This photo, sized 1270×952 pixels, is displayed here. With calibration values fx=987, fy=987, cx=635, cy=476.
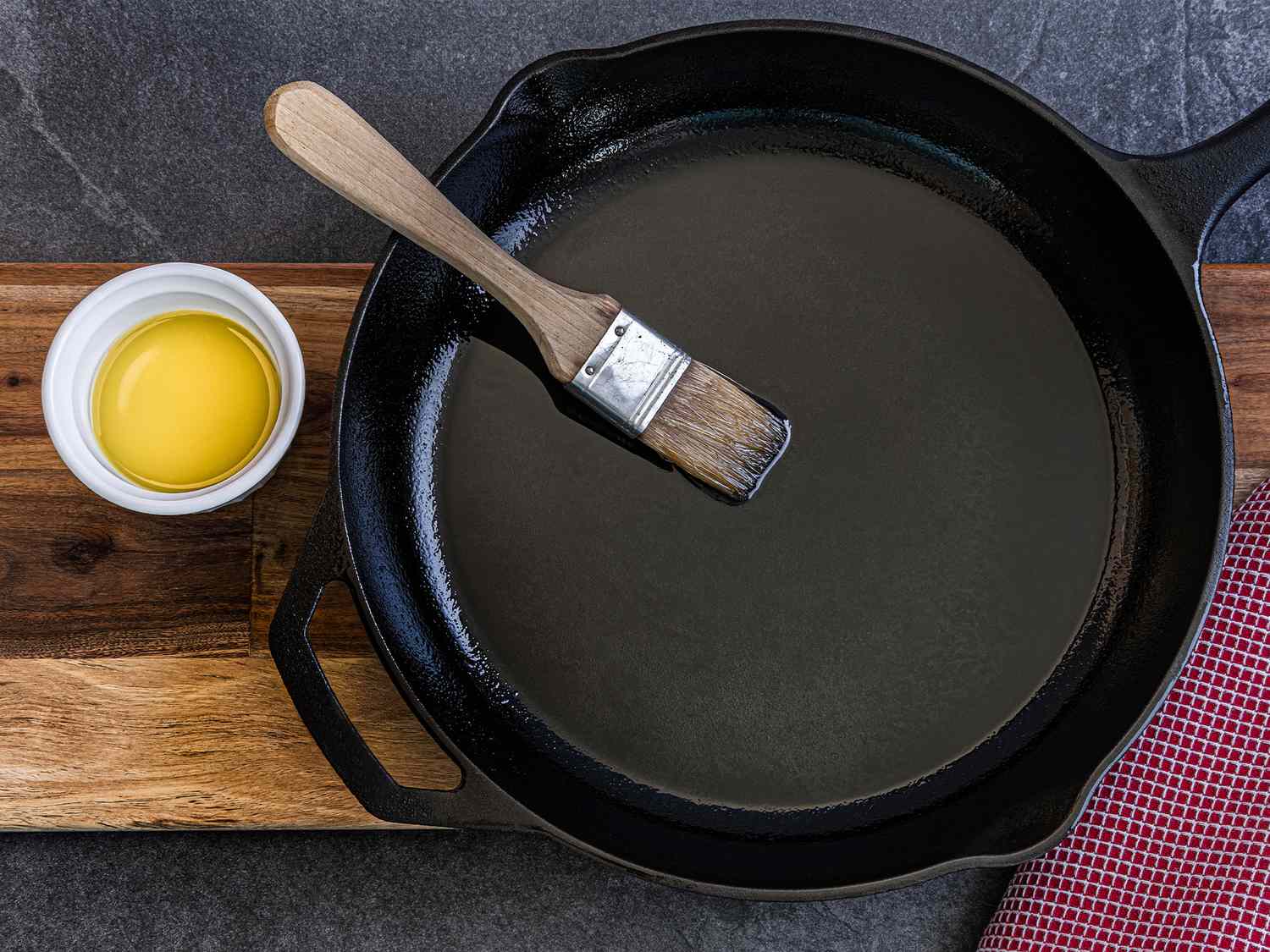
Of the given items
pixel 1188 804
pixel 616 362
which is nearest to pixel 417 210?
pixel 616 362

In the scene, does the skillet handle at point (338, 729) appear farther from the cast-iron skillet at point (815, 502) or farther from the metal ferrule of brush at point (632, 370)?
the metal ferrule of brush at point (632, 370)

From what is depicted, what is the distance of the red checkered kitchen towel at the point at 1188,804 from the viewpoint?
0.66m

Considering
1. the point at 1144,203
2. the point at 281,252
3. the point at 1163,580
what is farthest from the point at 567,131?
the point at 1163,580

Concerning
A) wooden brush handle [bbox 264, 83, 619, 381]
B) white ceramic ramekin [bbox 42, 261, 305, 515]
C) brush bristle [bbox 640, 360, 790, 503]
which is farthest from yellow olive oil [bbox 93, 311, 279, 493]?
brush bristle [bbox 640, 360, 790, 503]

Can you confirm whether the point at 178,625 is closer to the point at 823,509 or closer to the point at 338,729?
the point at 338,729

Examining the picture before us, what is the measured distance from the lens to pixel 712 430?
2.06 feet

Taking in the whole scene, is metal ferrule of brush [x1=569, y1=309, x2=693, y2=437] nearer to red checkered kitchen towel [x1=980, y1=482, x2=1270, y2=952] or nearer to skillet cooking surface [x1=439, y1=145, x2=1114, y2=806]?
skillet cooking surface [x1=439, y1=145, x2=1114, y2=806]

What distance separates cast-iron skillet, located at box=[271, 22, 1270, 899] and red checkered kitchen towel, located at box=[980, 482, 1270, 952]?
0.16ft

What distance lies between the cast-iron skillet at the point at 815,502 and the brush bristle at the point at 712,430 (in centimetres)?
3

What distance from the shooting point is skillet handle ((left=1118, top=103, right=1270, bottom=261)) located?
0.56 meters

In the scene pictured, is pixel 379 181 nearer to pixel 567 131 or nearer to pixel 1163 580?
pixel 567 131

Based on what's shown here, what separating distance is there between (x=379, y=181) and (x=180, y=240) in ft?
0.92

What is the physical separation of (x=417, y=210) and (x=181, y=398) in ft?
0.65

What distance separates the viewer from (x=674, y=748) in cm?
66
